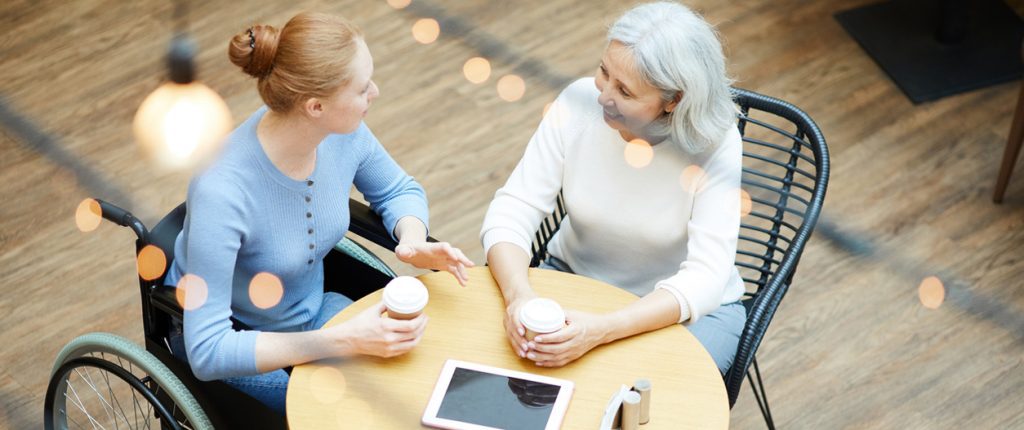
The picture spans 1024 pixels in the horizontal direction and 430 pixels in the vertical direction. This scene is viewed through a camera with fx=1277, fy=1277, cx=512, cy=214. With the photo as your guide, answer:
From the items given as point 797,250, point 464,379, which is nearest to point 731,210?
point 797,250

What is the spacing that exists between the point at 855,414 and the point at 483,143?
135cm

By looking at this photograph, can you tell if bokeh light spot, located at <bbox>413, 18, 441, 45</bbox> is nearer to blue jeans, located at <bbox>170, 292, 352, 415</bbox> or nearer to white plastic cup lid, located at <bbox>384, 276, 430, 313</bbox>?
blue jeans, located at <bbox>170, 292, 352, 415</bbox>

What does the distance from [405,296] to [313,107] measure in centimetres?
36

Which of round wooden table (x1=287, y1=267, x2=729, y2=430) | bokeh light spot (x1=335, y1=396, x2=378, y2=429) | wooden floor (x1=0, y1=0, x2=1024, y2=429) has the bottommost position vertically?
wooden floor (x1=0, y1=0, x2=1024, y2=429)

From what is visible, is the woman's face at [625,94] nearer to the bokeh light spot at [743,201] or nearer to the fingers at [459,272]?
the bokeh light spot at [743,201]

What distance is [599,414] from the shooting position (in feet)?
6.75

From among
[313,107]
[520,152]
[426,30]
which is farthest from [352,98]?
[426,30]

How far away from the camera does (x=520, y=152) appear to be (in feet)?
12.2

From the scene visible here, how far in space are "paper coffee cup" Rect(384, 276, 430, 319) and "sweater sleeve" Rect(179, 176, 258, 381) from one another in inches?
9.8

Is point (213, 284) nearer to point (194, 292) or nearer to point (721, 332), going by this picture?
point (194, 292)

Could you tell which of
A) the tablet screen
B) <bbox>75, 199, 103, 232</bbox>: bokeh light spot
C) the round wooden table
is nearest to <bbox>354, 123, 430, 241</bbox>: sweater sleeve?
the round wooden table

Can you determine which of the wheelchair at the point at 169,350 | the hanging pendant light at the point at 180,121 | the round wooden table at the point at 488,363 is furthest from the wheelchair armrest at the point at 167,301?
the hanging pendant light at the point at 180,121

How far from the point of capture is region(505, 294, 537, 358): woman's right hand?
2.14 meters

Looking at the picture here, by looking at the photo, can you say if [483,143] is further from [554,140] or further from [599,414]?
[599,414]
